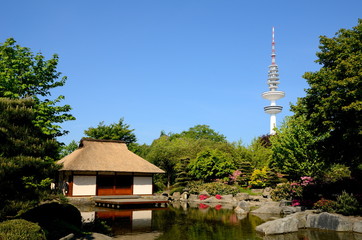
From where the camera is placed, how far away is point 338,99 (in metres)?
16.4

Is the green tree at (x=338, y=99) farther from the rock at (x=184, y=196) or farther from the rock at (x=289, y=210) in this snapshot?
the rock at (x=184, y=196)

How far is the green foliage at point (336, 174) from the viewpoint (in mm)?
23195

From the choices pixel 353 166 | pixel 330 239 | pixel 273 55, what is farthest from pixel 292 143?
pixel 273 55

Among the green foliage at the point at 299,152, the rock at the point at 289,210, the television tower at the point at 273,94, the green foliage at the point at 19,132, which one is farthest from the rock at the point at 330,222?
the television tower at the point at 273,94

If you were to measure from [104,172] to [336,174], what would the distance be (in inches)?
836

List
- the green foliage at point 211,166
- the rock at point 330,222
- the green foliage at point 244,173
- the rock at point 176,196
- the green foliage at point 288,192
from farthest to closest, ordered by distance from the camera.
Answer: the green foliage at point 211,166 < the green foliage at point 244,173 < the rock at point 176,196 < the green foliage at point 288,192 < the rock at point 330,222

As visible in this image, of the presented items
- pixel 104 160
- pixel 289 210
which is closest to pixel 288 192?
pixel 289 210

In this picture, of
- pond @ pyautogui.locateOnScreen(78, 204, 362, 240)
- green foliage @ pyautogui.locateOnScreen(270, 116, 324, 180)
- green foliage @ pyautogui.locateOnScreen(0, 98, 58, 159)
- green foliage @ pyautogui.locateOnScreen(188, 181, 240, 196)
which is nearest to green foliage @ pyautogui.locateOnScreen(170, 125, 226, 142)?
green foliage @ pyautogui.locateOnScreen(188, 181, 240, 196)

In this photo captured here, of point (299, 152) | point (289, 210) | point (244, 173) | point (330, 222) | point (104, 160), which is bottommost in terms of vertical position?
point (289, 210)

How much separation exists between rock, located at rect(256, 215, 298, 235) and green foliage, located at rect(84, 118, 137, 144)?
116 feet

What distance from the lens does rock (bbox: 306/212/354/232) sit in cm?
1630

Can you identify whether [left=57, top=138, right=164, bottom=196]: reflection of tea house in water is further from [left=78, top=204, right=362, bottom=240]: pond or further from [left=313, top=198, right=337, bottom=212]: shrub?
[left=313, top=198, right=337, bottom=212]: shrub

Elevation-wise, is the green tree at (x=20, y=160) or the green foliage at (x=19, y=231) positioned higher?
the green tree at (x=20, y=160)

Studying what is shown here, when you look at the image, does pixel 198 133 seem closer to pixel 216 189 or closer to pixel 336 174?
pixel 216 189
